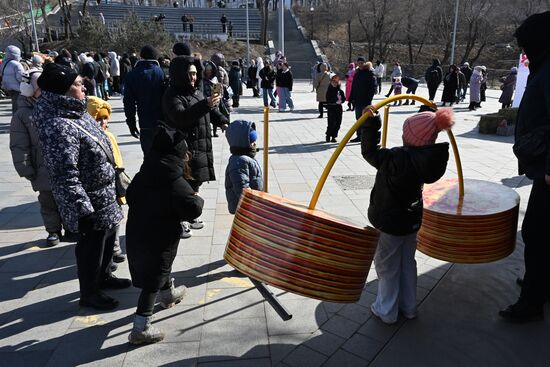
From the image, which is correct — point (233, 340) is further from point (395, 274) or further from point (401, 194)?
point (401, 194)

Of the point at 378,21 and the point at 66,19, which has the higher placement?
the point at 66,19

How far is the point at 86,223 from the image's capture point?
3.37 metres

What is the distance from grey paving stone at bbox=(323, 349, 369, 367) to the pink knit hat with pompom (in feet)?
5.03

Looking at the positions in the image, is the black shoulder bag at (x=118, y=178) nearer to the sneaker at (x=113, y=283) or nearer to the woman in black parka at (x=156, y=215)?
the woman in black parka at (x=156, y=215)

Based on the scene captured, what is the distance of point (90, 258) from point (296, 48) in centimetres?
3961

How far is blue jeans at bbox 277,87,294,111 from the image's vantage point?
1535cm

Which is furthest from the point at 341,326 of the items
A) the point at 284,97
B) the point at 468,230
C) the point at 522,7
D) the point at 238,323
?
the point at 522,7

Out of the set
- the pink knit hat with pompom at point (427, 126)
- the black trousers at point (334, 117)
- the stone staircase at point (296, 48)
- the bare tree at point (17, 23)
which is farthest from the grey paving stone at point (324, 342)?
the bare tree at point (17, 23)

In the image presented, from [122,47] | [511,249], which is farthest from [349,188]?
[122,47]

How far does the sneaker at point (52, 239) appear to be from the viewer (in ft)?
15.8

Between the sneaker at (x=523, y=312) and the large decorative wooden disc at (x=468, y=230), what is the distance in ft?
1.28

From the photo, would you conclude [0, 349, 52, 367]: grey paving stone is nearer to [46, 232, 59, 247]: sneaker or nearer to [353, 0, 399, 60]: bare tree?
[46, 232, 59, 247]: sneaker

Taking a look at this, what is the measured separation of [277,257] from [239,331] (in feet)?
3.68

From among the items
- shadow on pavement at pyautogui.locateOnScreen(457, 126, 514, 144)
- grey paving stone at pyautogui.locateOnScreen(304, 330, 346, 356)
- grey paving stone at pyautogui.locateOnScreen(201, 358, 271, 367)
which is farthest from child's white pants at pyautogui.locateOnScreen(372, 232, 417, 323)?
shadow on pavement at pyautogui.locateOnScreen(457, 126, 514, 144)
